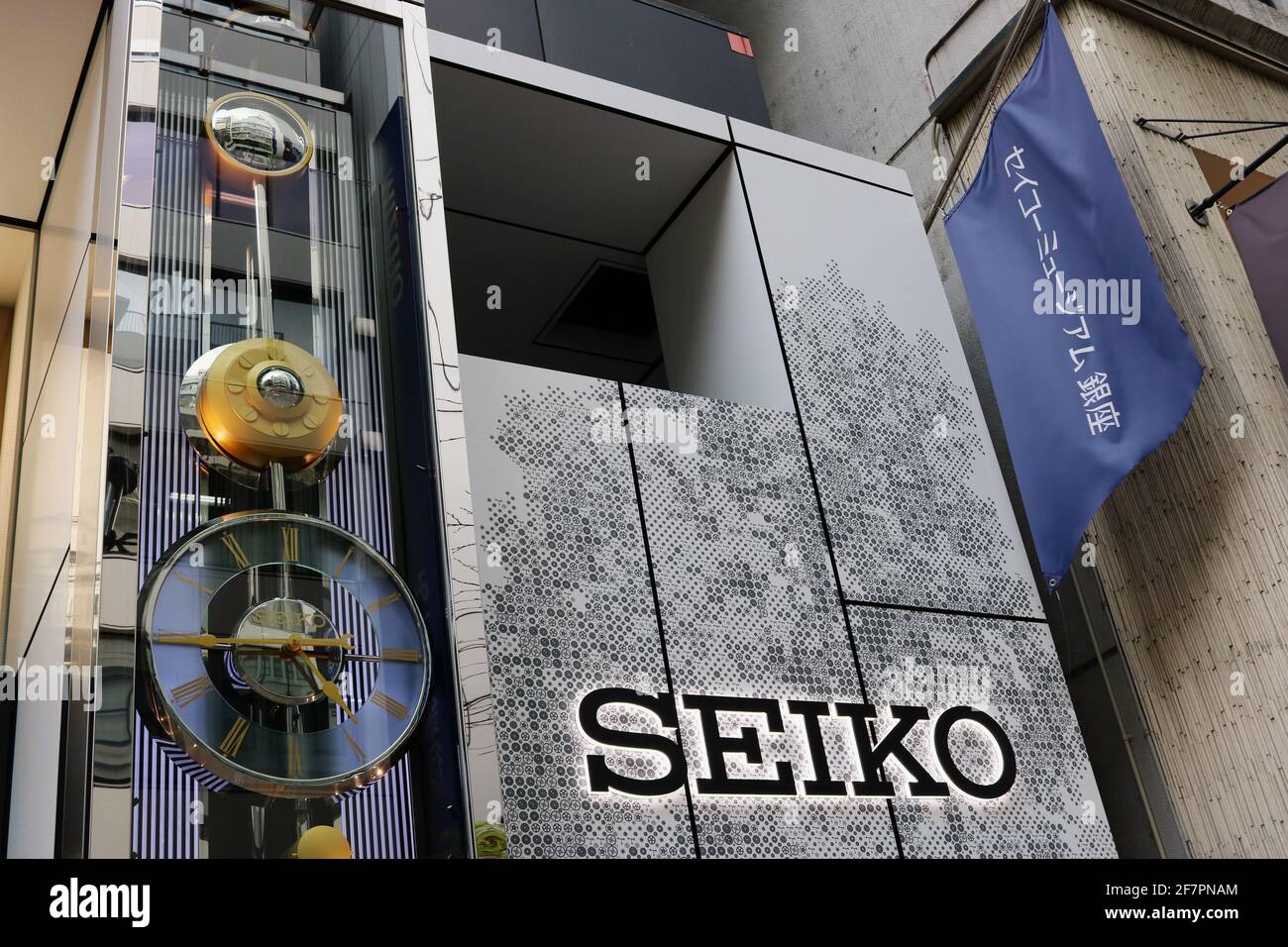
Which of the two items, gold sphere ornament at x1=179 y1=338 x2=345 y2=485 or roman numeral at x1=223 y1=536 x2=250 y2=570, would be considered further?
gold sphere ornament at x1=179 y1=338 x2=345 y2=485

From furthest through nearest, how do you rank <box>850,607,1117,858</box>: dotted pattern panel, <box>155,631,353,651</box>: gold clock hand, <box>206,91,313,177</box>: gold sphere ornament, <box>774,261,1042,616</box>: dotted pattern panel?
1. <box>774,261,1042,616</box>: dotted pattern panel
2. <box>850,607,1117,858</box>: dotted pattern panel
3. <box>206,91,313,177</box>: gold sphere ornament
4. <box>155,631,353,651</box>: gold clock hand

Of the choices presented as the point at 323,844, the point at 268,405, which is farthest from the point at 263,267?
the point at 323,844

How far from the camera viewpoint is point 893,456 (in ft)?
15.5

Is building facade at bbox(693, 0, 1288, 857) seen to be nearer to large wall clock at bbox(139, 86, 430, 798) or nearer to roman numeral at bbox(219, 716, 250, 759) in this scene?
large wall clock at bbox(139, 86, 430, 798)

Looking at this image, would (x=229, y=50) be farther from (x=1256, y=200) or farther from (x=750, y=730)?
(x=1256, y=200)

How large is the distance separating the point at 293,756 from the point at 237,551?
0.47 metres

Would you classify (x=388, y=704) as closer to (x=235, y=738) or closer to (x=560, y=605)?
(x=235, y=738)

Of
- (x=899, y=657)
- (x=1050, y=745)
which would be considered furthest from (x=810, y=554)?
(x=1050, y=745)

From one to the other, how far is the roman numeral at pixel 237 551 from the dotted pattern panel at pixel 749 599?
149 centimetres

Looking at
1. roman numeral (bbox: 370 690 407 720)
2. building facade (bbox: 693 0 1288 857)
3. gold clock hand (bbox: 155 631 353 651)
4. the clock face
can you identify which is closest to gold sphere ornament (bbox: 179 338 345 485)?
the clock face

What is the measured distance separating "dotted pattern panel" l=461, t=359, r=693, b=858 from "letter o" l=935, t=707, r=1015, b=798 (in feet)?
3.28

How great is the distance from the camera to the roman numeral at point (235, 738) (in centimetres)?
254

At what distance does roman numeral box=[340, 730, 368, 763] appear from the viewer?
8.73 ft
